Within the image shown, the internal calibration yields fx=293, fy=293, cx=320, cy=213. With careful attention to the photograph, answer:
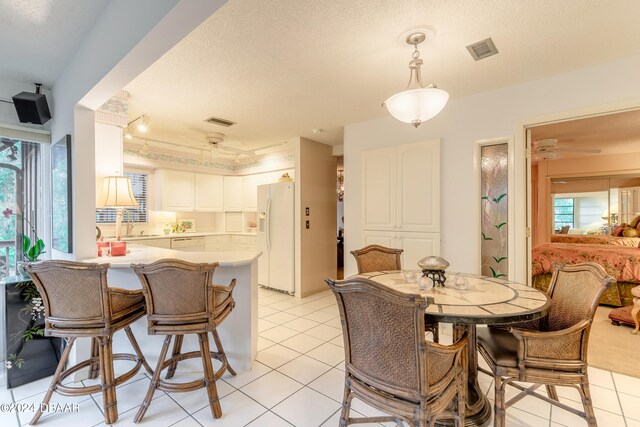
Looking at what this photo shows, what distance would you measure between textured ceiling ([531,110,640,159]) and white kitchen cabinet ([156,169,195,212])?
5577 mm

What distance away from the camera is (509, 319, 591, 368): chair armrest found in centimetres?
155

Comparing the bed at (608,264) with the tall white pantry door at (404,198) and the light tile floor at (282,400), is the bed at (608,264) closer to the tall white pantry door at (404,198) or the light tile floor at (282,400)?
the tall white pantry door at (404,198)

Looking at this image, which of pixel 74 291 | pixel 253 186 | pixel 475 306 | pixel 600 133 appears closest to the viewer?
pixel 475 306

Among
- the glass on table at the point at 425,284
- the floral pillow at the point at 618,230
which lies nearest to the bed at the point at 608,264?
the floral pillow at the point at 618,230

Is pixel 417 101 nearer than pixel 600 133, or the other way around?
pixel 417 101

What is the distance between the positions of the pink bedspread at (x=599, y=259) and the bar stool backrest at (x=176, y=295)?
422 centimetres

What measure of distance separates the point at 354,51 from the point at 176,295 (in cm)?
211

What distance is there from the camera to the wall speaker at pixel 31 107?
8.16ft

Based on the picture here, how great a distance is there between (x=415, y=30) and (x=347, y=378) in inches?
85.2

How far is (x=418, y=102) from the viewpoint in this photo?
193 cm

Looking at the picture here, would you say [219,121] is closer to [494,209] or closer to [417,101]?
[417,101]

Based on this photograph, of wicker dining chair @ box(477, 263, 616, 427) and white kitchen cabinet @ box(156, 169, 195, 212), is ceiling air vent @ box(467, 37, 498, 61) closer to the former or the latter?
wicker dining chair @ box(477, 263, 616, 427)

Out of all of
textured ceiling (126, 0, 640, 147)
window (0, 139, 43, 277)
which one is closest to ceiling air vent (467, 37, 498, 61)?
textured ceiling (126, 0, 640, 147)

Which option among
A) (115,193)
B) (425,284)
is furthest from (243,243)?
(425,284)
